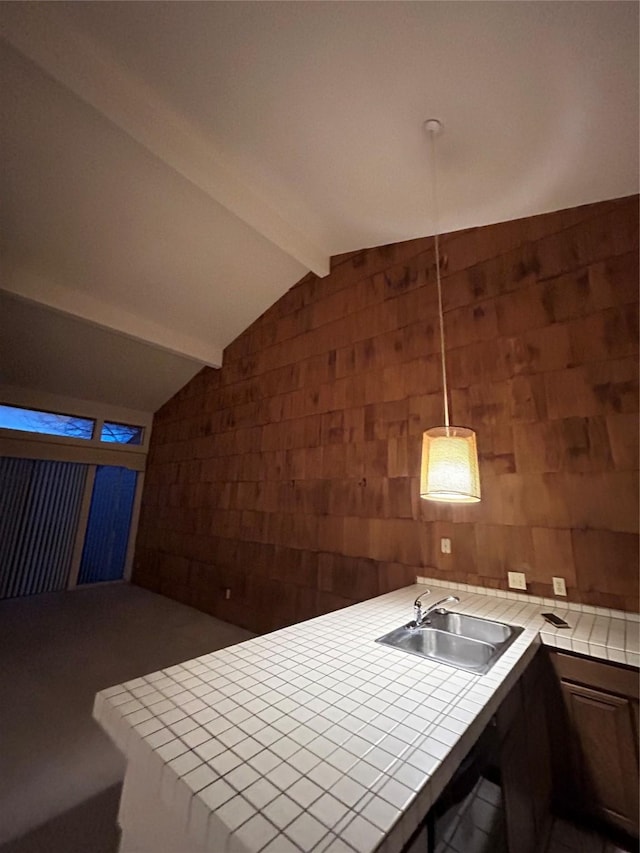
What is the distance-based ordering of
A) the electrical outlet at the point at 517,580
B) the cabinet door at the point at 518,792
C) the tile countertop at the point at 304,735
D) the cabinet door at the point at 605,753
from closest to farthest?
the tile countertop at the point at 304,735, the cabinet door at the point at 518,792, the cabinet door at the point at 605,753, the electrical outlet at the point at 517,580

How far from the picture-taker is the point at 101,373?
5.24m

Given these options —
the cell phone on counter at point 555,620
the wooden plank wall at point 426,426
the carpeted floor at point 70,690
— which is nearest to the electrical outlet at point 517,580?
the wooden plank wall at point 426,426

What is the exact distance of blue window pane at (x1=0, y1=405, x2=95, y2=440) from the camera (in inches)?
199

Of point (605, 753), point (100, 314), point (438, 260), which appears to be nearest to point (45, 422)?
point (100, 314)

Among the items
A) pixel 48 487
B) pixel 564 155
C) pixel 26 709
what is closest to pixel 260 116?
pixel 564 155

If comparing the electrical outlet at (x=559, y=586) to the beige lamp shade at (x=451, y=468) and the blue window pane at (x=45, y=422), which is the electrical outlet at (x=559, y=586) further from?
the blue window pane at (x=45, y=422)

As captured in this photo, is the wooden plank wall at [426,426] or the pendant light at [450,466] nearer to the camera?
the pendant light at [450,466]

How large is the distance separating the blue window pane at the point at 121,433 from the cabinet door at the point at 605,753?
6.57m

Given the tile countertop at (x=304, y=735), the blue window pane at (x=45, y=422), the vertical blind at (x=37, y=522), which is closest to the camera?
the tile countertop at (x=304, y=735)

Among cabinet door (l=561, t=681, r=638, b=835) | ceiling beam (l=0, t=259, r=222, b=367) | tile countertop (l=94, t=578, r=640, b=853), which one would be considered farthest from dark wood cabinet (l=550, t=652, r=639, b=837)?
ceiling beam (l=0, t=259, r=222, b=367)

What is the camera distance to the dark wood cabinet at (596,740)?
146cm

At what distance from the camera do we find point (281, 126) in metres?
2.21

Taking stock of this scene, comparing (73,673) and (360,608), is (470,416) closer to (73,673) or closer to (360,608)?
(360,608)

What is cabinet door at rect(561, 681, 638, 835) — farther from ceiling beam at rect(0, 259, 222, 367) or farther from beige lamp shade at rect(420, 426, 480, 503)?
ceiling beam at rect(0, 259, 222, 367)
